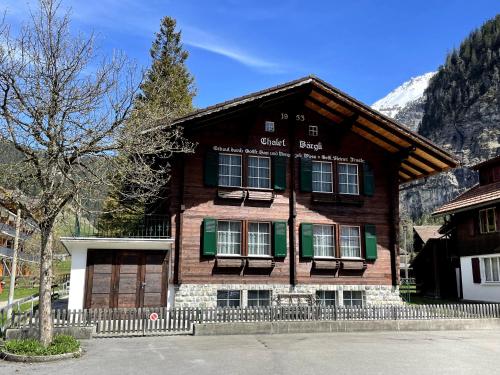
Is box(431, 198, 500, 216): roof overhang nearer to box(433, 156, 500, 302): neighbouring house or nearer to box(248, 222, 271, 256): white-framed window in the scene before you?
box(433, 156, 500, 302): neighbouring house

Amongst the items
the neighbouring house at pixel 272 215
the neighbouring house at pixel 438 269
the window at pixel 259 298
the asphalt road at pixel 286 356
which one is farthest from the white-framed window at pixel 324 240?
the neighbouring house at pixel 438 269

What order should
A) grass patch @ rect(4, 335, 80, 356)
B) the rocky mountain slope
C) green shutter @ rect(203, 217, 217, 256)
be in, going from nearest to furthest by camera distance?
1. grass patch @ rect(4, 335, 80, 356)
2. green shutter @ rect(203, 217, 217, 256)
3. the rocky mountain slope

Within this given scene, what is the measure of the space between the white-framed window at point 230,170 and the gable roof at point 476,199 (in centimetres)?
1496

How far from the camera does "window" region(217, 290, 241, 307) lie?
19281 mm

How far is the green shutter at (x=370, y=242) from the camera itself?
21203 mm

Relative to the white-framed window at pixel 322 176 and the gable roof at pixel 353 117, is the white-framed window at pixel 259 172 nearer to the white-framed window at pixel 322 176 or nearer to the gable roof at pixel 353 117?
the white-framed window at pixel 322 176

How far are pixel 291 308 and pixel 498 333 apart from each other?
737 cm

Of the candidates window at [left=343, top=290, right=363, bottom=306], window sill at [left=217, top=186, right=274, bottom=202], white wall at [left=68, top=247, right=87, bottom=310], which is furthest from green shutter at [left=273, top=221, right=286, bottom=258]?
white wall at [left=68, top=247, right=87, bottom=310]

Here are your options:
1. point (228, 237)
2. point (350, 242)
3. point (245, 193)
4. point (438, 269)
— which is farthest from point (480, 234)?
point (228, 237)

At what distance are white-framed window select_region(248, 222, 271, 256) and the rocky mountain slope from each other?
94.0 m

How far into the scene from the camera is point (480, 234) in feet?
92.5

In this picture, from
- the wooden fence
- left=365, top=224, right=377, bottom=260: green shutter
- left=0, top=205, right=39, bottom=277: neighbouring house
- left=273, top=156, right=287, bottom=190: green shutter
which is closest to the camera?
the wooden fence

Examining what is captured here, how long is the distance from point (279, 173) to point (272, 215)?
1863mm

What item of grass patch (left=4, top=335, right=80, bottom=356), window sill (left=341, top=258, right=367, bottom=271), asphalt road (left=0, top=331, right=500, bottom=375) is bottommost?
asphalt road (left=0, top=331, right=500, bottom=375)
